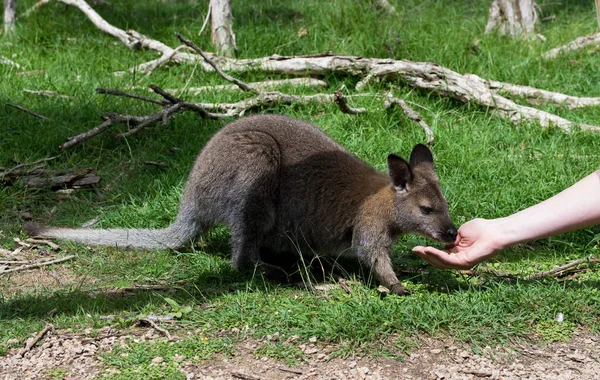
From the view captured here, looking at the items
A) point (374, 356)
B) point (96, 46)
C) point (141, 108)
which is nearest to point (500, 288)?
point (374, 356)

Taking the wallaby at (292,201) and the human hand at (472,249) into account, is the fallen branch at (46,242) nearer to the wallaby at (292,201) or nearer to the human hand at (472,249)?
the wallaby at (292,201)

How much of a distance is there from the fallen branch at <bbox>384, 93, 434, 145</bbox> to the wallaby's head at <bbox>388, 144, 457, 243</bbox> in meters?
1.46

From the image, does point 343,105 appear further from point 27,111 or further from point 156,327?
point 156,327

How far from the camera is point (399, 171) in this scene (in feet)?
14.5

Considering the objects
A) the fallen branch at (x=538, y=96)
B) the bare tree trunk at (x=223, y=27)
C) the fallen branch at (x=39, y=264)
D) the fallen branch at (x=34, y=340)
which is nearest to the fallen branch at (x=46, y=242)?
the fallen branch at (x=39, y=264)

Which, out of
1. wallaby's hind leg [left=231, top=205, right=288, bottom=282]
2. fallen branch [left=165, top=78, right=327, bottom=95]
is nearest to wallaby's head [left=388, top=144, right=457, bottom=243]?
wallaby's hind leg [left=231, top=205, right=288, bottom=282]

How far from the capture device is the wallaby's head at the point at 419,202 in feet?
14.3

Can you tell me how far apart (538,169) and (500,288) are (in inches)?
69.6

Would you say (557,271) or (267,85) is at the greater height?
(267,85)

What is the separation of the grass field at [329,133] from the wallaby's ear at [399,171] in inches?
23.5

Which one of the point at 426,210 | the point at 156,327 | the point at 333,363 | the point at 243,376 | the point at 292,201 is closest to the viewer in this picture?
the point at 243,376

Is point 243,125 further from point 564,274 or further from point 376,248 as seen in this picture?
point 564,274

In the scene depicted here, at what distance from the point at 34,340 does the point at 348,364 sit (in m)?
1.53

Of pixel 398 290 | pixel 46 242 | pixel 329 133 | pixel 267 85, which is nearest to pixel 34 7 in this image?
pixel 267 85
